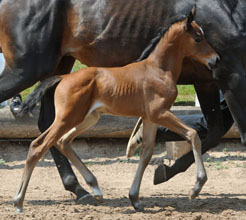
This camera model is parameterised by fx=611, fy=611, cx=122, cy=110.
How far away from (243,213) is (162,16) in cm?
180

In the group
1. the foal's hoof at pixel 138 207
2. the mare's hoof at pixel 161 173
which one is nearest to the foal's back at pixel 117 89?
the foal's hoof at pixel 138 207

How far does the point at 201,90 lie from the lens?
5.84 m

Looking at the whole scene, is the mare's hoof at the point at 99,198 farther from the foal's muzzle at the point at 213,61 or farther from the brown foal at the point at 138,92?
the foal's muzzle at the point at 213,61

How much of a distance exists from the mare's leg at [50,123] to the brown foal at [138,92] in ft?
3.06

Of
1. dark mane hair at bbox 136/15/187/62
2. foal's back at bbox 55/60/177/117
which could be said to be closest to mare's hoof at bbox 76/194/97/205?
foal's back at bbox 55/60/177/117

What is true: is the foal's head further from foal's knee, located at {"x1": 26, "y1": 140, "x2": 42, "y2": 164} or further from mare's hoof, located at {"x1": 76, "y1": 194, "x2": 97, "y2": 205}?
mare's hoof, located at {"x1": 76, "y1": 194, "x2": 97, "y2": 205}

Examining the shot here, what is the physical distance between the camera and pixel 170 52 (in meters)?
4.93

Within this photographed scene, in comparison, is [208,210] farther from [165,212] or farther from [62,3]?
[62,3]

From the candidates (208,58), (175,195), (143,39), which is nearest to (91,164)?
(175,195)

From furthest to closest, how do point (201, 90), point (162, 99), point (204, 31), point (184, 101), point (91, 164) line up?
point (184, 101)
point (91, 164)
point (201, 90)
point (204, 31)
point (162, 99)

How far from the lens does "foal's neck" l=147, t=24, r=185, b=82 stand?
491cm

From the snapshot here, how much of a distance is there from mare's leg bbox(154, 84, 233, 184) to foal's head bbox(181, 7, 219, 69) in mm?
943

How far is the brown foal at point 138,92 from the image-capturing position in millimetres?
4742

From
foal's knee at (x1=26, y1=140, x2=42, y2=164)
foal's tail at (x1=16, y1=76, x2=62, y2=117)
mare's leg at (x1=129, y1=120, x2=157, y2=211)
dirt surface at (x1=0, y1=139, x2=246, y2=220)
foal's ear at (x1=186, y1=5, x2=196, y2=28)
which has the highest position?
foal's ear at (x1=186, y1=5, x2=196, y2=28)
